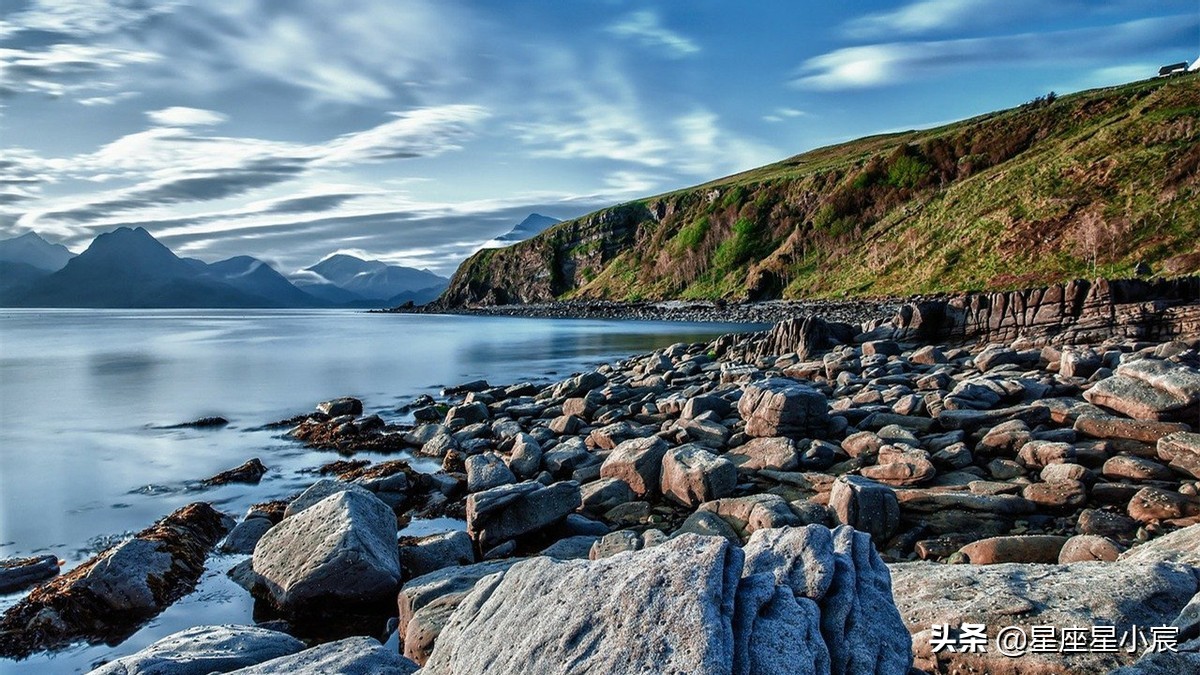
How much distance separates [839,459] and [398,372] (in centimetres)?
3073

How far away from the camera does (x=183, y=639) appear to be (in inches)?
228

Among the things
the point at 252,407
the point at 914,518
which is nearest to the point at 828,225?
the point at 252,407

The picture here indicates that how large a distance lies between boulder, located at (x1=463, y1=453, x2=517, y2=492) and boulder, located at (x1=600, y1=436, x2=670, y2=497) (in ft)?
6.29

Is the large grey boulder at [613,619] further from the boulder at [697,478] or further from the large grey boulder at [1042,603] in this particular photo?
the boulder at [697,478]

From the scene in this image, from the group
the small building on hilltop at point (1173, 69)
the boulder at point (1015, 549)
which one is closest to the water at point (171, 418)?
the boulder at point (1015, 549)

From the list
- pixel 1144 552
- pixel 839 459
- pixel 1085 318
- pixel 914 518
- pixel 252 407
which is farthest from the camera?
pixel 252 407

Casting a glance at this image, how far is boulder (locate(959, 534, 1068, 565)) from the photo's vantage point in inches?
308

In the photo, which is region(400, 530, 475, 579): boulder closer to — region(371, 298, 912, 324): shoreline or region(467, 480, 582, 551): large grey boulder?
region(467, 480, 582, 551): large grey boulder

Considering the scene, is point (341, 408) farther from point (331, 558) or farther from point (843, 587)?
point (843, 587)

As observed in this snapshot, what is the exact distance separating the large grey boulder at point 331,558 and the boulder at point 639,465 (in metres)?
4.24

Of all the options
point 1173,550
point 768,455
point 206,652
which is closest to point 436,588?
point 206,652

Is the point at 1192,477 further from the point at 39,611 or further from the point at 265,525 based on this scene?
the point at 39,611

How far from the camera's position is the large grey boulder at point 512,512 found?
9961 mm

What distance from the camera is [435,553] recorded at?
912cm
